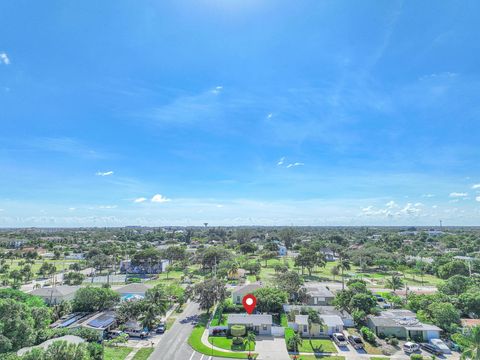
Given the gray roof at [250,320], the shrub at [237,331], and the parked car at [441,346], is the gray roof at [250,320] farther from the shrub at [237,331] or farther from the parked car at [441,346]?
the parked car at [441,346]

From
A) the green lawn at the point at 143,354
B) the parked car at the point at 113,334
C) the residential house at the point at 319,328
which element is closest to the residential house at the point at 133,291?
the parked car at the point at 113,334

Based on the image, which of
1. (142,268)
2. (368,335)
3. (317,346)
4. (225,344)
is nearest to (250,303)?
(225,344)

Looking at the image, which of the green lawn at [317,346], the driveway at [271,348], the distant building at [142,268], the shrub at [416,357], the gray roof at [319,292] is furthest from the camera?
the distant building at [142,268]

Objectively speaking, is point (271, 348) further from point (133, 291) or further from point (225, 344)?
point (133, 291)

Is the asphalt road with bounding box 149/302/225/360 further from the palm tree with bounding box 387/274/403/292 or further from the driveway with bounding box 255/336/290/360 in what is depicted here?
the palm tree with bounding box 387/274/403/292

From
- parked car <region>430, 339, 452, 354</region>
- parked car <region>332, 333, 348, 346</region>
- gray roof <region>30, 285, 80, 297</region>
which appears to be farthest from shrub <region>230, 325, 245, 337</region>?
gray roof <region>30, 285, 80, 297</region>

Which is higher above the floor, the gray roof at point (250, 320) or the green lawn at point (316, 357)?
the gray roof at point (250, 320)
